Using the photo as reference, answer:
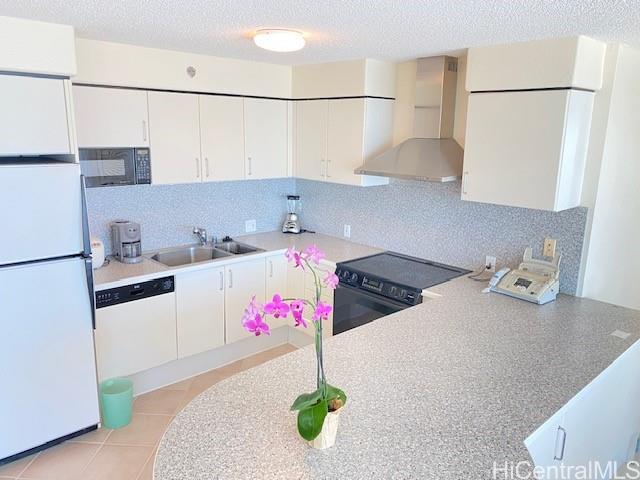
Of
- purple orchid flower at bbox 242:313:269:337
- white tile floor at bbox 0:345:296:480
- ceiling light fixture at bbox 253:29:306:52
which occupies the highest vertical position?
ceiling light fixture at bbox 253:29:306:52

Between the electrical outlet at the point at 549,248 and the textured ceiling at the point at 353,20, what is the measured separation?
112cm

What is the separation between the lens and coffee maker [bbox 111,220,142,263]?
3232 mm

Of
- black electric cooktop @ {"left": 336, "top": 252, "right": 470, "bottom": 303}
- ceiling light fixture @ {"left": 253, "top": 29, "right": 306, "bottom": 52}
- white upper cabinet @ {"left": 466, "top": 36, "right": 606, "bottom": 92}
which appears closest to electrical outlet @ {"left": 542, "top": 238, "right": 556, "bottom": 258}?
black electric cooktop @ {"left": 336, "top": 252, "right": 470, "bottom": 303}

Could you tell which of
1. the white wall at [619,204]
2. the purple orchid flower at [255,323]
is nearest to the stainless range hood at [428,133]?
the white wall at [619,204]

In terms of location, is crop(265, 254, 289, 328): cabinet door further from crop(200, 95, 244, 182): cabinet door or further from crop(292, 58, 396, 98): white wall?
crop(292, 58, 396, 98): white wall

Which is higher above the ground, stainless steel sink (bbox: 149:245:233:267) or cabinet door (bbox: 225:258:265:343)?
stainless steel sink (bbox: 149:245:233:267)

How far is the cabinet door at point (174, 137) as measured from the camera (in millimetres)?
3180

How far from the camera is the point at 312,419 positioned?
1.27 meters

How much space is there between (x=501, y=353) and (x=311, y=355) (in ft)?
2.75

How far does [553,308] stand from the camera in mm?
2553

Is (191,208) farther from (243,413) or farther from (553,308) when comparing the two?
(553,308)

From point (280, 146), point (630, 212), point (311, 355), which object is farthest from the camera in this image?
point (280, 146)

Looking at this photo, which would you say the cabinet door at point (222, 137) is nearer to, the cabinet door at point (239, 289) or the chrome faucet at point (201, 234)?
the chrome faucet at point (201, 234)

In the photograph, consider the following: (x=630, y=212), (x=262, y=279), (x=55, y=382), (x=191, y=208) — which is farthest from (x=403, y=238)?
(x=55, y=382)
